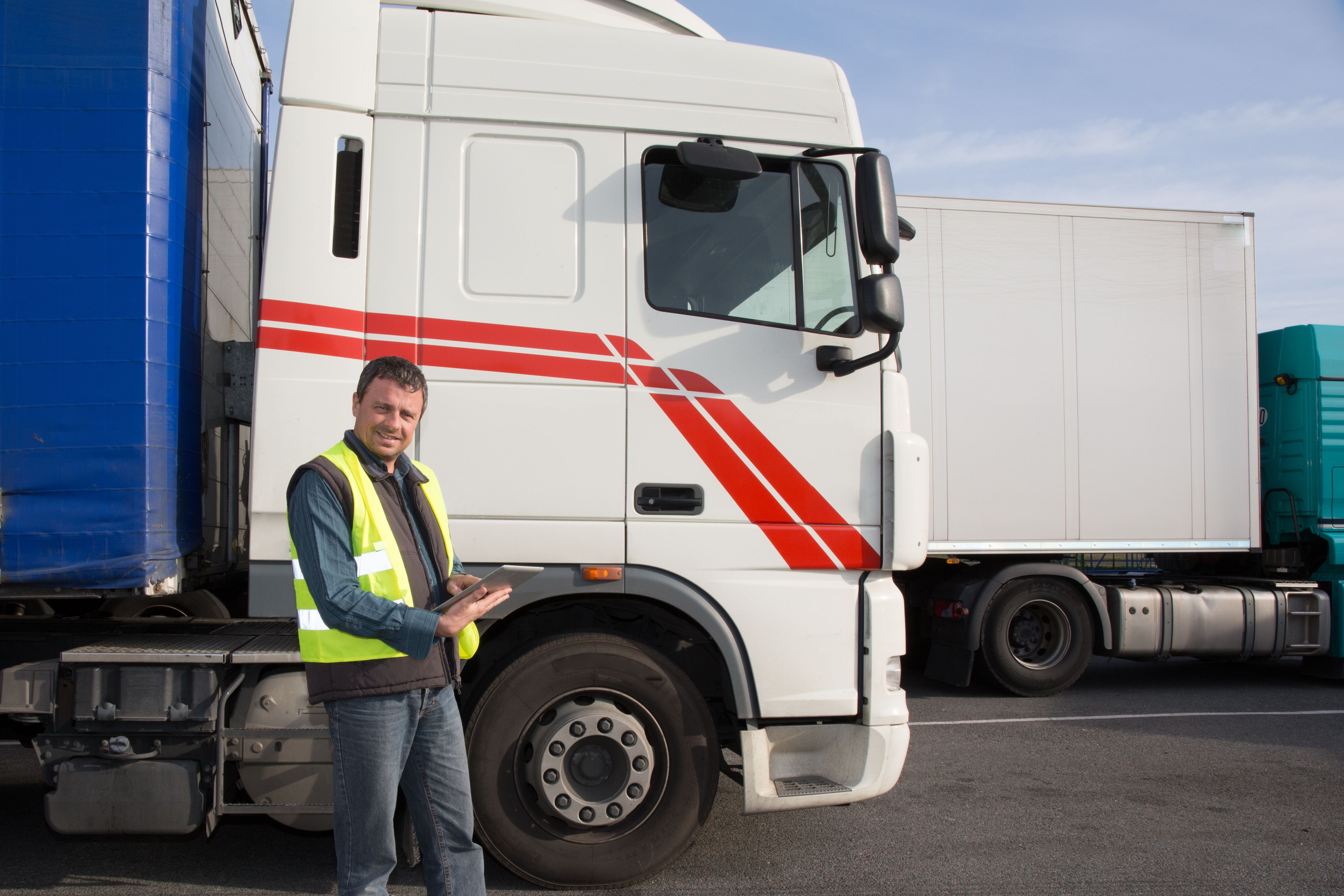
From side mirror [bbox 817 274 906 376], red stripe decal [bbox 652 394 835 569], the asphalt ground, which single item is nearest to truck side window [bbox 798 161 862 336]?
side mirror [bbox 817 274 906 376]

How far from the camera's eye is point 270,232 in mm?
3174

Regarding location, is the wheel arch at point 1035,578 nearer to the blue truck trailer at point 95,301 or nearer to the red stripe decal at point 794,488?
the red stripe decal at point 794,488

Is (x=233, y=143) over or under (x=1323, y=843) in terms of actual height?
over

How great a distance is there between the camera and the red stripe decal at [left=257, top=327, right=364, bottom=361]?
10.3ft

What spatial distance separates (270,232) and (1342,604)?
8595mm

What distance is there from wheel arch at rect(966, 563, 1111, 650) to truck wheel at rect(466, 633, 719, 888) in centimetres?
415

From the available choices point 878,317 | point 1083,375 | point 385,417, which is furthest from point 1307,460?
point 385,417

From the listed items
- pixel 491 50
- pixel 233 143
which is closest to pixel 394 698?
pixel 491 50

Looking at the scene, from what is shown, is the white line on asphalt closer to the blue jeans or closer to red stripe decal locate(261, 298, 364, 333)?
the blue jeans

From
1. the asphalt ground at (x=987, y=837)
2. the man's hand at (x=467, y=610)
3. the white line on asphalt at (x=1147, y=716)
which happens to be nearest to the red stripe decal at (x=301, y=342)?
the man's hand at (x=467, y=610)

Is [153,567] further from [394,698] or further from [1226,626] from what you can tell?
[1226,626]

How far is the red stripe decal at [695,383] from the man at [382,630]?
109cm

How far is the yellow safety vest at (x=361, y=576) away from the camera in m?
2.30

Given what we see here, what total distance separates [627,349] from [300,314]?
44.5 inches
